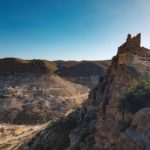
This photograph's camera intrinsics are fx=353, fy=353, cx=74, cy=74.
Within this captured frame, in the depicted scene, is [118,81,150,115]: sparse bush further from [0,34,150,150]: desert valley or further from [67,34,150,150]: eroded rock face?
[67,34,150,150]: eroded rock face

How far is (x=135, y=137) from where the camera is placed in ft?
57.7

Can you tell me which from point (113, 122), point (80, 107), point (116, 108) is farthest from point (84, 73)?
point (113, 122)

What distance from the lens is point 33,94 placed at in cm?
8700

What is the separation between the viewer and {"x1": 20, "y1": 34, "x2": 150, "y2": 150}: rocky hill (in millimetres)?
18328

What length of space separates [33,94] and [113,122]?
65.8m

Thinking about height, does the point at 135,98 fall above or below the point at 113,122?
above

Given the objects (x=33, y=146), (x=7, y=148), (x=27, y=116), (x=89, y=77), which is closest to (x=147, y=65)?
(x=33, y=146)

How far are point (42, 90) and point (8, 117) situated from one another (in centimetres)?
Result: 1715

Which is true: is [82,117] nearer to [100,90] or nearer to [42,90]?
[100,90]

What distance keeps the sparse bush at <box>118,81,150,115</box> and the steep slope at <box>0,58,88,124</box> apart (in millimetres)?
50734

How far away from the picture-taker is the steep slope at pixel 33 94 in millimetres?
74750

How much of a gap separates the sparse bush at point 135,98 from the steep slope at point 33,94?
50734 millimetres

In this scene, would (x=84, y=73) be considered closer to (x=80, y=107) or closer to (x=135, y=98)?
(x=80, y=107)

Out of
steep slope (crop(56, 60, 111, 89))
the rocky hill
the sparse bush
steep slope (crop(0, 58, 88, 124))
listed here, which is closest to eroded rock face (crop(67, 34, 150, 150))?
the rocky hill
